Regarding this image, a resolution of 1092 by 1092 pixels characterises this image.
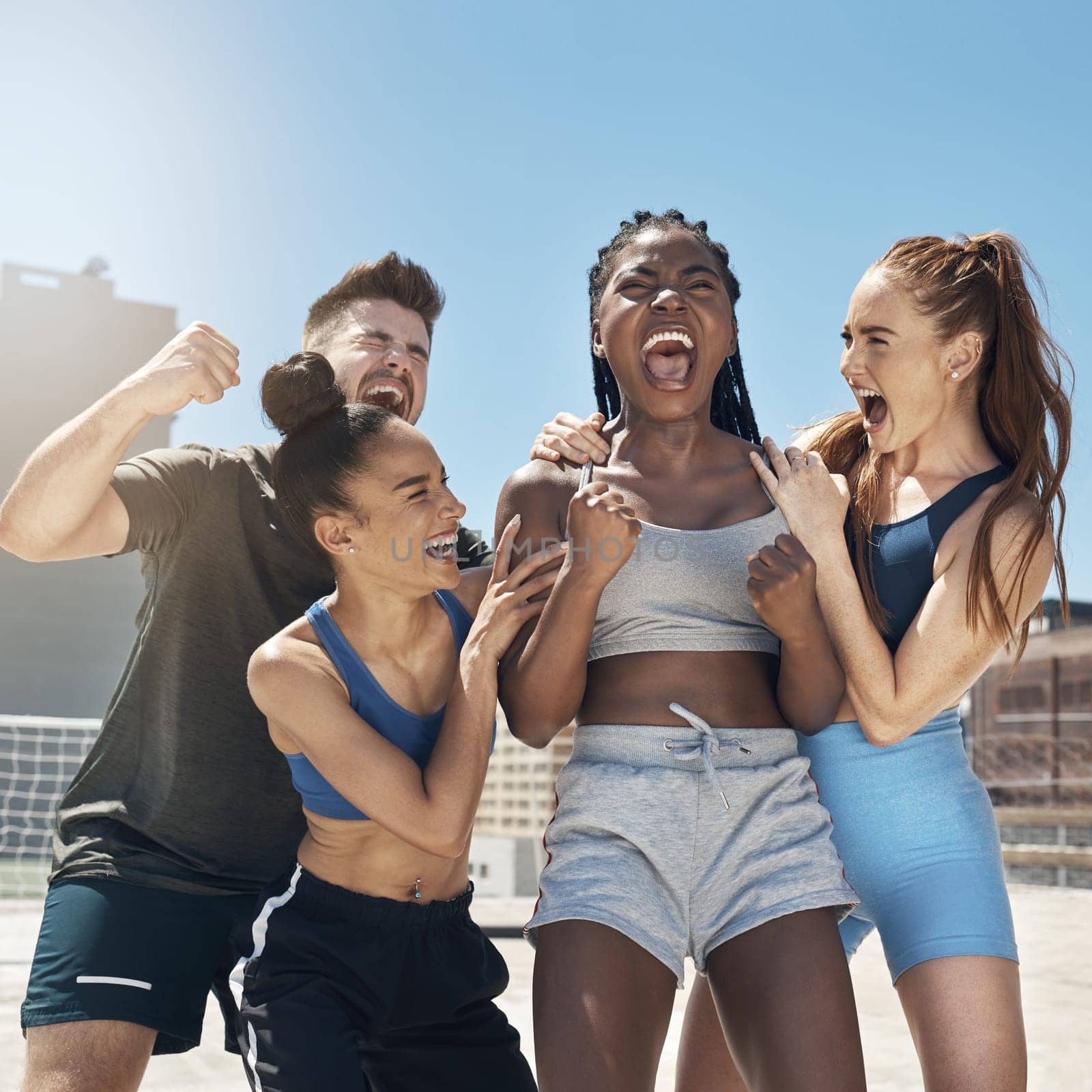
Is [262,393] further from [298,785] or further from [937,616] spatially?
[937,616]

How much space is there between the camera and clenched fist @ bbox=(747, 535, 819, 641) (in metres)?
2.04

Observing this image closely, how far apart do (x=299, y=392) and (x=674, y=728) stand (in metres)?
0.98

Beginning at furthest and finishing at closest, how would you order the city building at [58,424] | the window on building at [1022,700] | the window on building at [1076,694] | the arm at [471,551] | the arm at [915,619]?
the city building at [58,424] < the window on building at [1022,700] < the window on building at [1076,694] < the arm at [471,551] < the arm at [915,619]

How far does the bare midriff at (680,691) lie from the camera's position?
2.10 meters

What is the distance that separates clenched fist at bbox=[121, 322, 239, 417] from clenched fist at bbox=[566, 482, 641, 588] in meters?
0.74

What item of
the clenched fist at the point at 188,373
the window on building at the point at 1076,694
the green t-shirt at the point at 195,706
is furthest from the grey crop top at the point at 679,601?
the window on building at the point at 1076,694

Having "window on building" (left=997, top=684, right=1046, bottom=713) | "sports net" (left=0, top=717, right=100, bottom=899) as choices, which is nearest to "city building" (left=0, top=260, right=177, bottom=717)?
"sports net" (left=0, top=717, right=100, bottom=899)

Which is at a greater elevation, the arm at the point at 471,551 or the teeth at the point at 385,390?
the teeth at the point at 385,390

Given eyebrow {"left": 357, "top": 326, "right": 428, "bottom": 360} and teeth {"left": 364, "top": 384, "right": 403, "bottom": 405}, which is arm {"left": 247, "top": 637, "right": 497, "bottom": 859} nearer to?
teeth {"left": 364, "top": 384, "right": 403, "bottom": 405}

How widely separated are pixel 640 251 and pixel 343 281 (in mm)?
1042

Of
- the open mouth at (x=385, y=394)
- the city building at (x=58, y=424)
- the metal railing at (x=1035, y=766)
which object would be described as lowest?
the open mouth at (x=385, y=394)

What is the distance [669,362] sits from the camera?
7.48ft

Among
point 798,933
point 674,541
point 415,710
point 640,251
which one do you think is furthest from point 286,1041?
point 640,251

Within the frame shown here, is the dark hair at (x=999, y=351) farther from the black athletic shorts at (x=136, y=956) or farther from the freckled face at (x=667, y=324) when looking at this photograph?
the black athletic shorts at (x=136, y=956)
